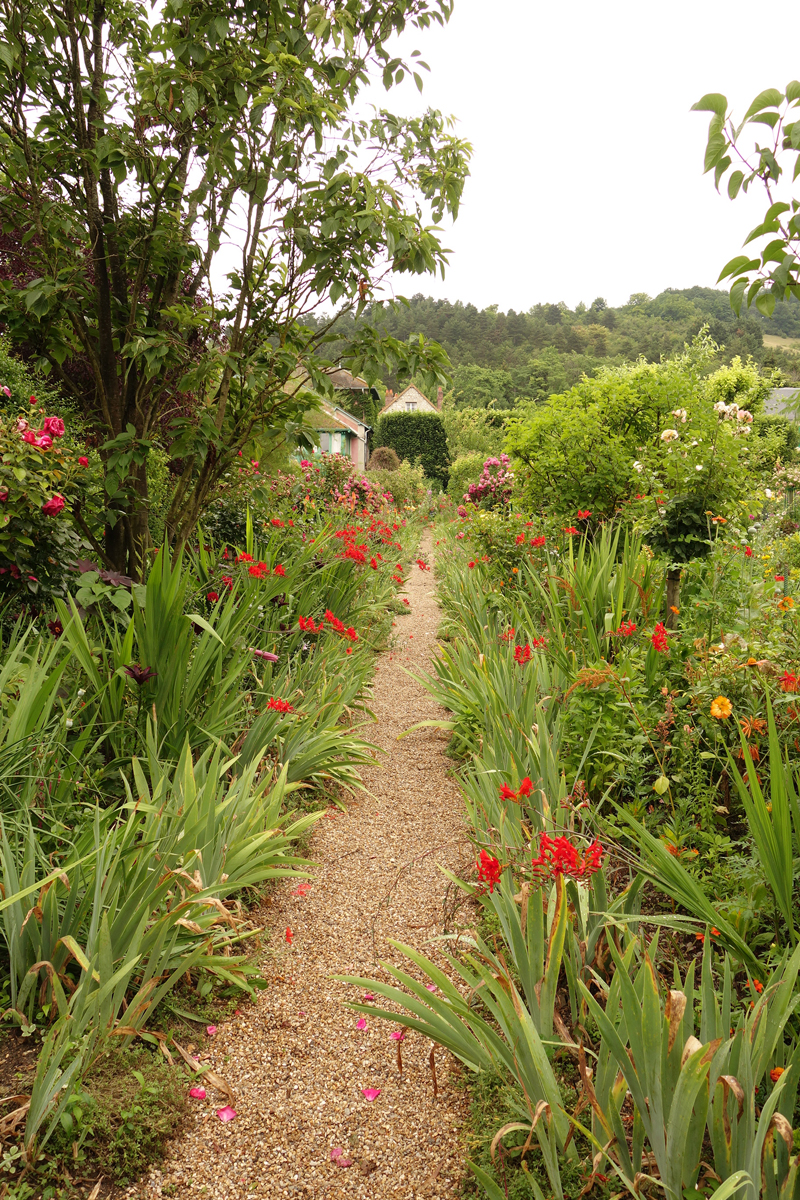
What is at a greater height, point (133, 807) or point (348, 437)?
point (348, 437)

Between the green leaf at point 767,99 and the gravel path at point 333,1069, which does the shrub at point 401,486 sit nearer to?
the gravel path at point 333,1069

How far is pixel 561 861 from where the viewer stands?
147cm

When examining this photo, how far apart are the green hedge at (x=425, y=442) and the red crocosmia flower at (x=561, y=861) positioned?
84.5 ft

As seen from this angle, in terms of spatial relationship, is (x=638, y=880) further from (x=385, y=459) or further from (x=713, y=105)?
(x=385, y=459)

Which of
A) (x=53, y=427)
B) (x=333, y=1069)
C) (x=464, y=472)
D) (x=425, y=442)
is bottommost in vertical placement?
(x=333, y=1069)

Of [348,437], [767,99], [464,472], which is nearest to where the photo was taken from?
[767,99]

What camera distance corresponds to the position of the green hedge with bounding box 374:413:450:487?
88.0 ft

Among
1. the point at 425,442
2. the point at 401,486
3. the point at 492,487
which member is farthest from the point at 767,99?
the point at 425,442

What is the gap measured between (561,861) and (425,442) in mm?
26372

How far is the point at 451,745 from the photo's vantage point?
12.7 ft

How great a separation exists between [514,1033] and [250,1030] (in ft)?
2.62

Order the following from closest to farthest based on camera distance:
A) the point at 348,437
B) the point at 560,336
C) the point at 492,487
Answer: the point at 492,487, the point at 348,437, the point at 560,336

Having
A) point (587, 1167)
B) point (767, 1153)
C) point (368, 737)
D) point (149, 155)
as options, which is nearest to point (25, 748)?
point (587, 1167)

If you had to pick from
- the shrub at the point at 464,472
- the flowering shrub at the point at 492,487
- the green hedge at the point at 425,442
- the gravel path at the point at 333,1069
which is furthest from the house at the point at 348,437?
the gravel path at the point at 333,1069
